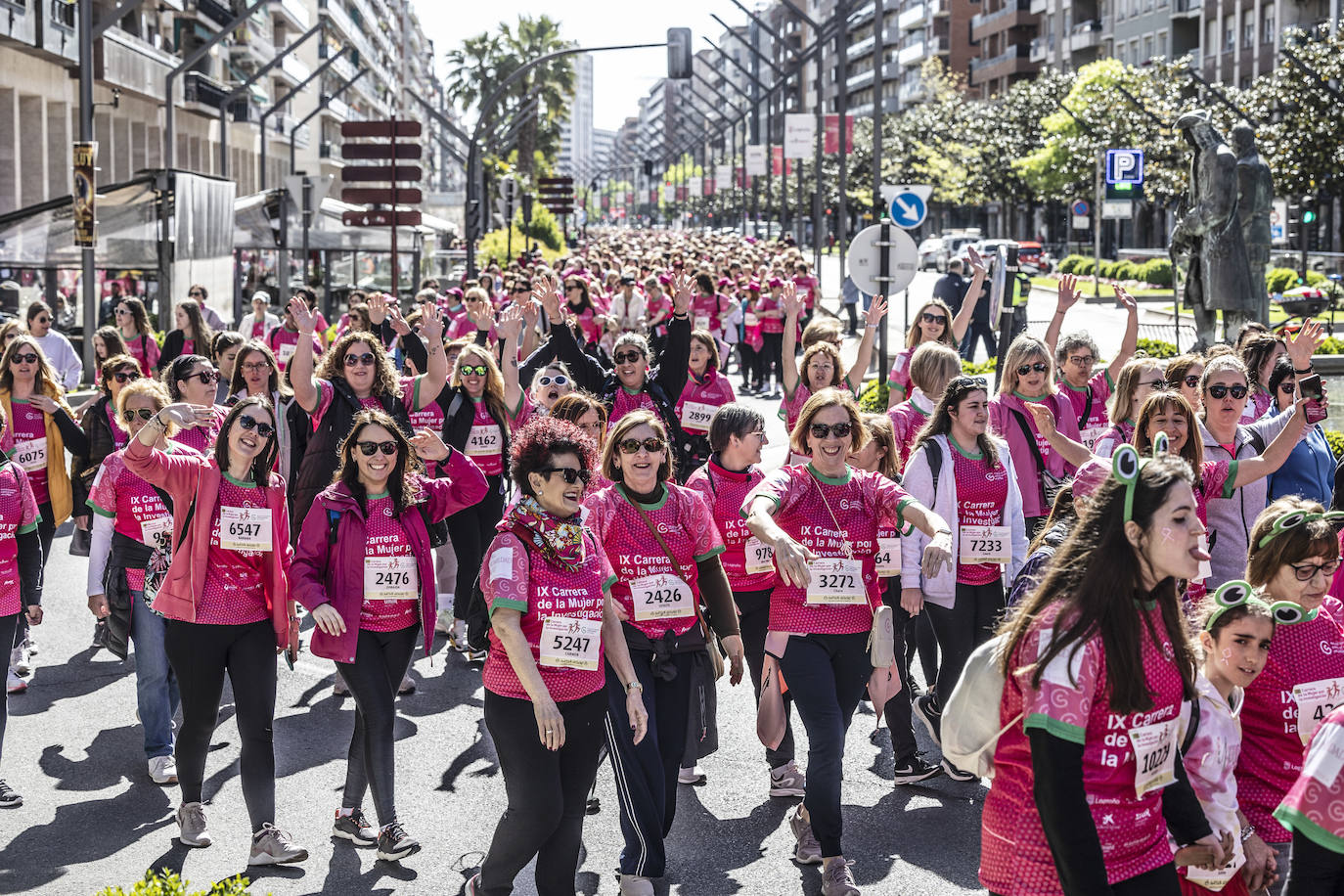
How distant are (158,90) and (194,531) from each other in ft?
151

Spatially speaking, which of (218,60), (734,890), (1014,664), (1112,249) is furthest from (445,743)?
(1112,249)

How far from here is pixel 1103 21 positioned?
87562mm

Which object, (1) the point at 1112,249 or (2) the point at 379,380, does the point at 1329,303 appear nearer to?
(2) the point at 379,380

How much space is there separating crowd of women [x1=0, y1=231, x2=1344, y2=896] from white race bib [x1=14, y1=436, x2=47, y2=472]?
0.13 feet

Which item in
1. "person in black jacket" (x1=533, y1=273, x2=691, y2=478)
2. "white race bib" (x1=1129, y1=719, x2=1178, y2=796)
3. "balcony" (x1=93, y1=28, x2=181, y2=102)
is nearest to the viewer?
"white race bib" (x1=1129, y1=719, x2=1178, y2=796)

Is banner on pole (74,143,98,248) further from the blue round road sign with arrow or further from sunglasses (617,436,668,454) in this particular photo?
sunglasses (617,436,668,454)

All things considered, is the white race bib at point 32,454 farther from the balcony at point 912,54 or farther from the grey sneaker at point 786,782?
the balcony at point 912,54

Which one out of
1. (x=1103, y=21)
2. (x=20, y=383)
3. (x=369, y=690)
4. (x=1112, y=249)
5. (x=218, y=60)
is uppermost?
(x=1103, y=21)

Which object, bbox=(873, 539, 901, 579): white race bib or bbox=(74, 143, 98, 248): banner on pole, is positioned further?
bbox=(74, 143, 98, 248): banner on pole

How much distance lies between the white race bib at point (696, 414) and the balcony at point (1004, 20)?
9623 centimetres

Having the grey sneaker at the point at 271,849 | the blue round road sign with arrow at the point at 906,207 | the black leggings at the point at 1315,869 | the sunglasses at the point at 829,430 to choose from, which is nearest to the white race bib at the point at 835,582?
the sunglasses at the point at 829,430

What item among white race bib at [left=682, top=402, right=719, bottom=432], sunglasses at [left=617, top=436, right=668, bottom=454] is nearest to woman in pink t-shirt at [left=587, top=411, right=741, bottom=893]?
sunglasses at [left=617, top=436, right=668, bottom=454]

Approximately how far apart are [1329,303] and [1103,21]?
57.3 meters

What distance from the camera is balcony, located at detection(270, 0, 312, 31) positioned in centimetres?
7314
